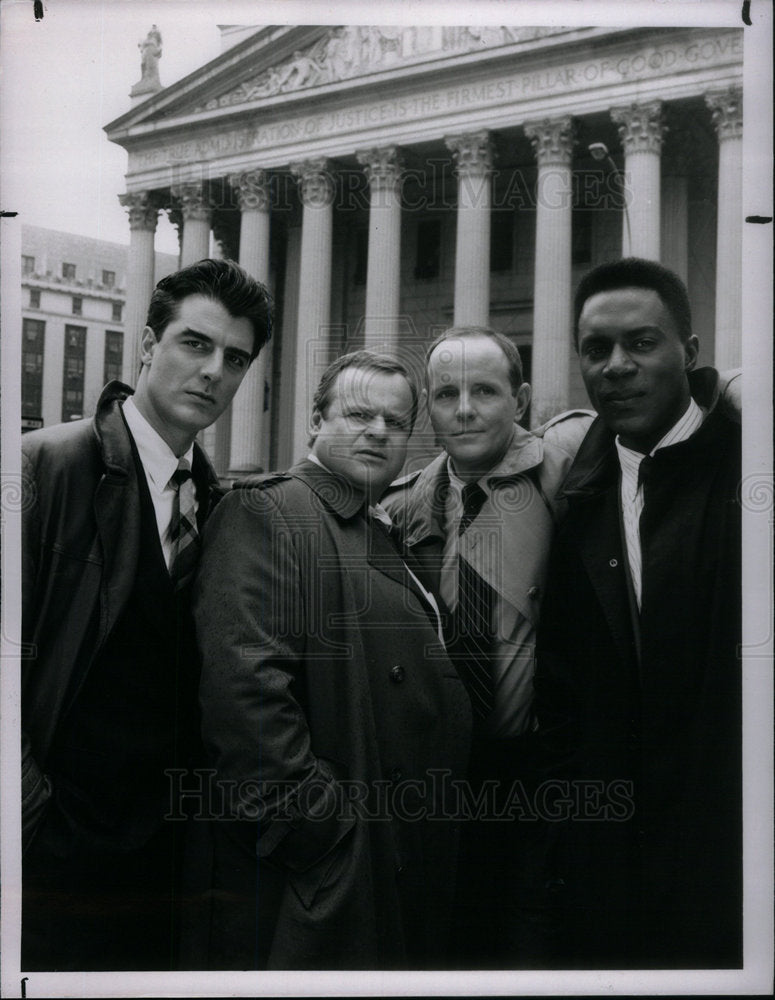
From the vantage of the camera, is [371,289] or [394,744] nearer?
[394,744]

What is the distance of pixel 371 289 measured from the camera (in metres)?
3.34

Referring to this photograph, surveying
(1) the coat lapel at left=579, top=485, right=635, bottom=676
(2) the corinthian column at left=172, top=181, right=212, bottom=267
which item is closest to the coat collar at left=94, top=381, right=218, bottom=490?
(2) the corinthian column at left=172, top=181, right=212, bottom=267

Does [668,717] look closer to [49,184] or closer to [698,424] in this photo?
[698,424]

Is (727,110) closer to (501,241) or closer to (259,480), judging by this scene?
(501,241)

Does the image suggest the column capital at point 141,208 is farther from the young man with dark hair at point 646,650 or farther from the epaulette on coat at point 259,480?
the young man with dark hair at point 646,650

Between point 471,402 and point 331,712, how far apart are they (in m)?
1.15

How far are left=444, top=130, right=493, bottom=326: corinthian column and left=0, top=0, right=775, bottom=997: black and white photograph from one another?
0.02 meters

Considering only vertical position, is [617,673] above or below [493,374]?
below

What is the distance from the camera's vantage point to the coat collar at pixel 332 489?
10.2 ft

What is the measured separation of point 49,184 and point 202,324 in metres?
0.73

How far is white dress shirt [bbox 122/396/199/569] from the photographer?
10.5 ft

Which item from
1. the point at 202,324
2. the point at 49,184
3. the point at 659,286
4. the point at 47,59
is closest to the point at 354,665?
the point at 202,324

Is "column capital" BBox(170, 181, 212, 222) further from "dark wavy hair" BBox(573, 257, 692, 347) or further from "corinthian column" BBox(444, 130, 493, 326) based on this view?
"dark wavy hair" BBox(573, 257, 692, 347)

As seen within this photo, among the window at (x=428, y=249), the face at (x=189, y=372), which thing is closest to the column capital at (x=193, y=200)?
the face at (x=189, y=372)
